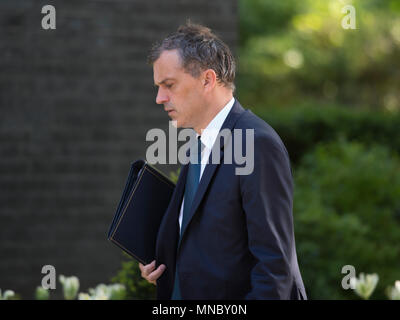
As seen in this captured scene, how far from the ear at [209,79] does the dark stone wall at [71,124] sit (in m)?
3.36

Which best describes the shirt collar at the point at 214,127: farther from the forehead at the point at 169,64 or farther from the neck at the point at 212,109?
the forehead at the point at 169,64

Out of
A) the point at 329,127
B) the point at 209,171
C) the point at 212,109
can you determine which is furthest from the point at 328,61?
the point at 209,171

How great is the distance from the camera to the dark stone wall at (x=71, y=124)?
5426 mm

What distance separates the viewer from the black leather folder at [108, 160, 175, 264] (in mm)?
2309

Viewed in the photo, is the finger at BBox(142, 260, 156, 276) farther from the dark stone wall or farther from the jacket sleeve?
the dark stone wall

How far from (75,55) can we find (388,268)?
3.49 meters

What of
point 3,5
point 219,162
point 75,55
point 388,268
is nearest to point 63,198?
point 75,55

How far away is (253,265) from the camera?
2.04 metres

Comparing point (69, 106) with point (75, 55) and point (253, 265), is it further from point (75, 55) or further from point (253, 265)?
point (253, 265)

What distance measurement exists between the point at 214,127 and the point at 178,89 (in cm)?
20

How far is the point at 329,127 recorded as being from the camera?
9047 millimetres

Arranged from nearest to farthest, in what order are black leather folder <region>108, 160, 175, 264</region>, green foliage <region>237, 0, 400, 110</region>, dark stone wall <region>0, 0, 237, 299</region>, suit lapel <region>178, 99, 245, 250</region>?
suit lapel <region>178, 99, 245, 250</region>, black leather folder <region>108, 160, 175, 264</region>, dark stone wall <region>0, 0, 237, 299</region>, green foliage <region>237, 0, 400, 110</region>

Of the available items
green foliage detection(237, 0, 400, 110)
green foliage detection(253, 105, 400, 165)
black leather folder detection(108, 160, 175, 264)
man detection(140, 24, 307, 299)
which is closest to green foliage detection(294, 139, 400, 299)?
green foliage detection(253, 105, 400, 165)
